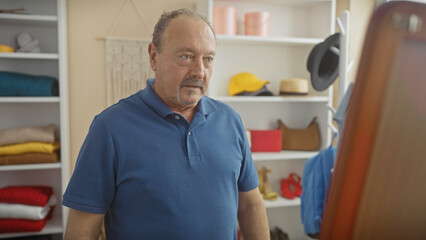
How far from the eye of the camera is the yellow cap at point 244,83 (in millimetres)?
2553

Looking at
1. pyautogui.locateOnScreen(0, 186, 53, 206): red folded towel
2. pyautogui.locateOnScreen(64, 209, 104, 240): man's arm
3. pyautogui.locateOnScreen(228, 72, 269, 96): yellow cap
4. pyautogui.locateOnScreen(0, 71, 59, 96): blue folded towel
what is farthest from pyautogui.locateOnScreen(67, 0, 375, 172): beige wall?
pyautogui.locateOnScreen(64, 209, 104, 240): man's arm

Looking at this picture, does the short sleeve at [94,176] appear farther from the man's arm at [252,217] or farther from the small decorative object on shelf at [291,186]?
the small decorative object on shelf at [291,186]

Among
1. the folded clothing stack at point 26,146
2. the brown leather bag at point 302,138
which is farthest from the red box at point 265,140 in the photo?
the folded clothing stack at point 26,146

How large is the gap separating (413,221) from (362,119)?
0.10m

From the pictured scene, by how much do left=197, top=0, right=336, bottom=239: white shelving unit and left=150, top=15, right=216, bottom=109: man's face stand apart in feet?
4.79

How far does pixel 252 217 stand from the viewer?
4.17 feet

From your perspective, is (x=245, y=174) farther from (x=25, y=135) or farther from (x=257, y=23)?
(x=25, y=135)

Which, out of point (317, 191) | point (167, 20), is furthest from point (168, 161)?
point (317, 191)

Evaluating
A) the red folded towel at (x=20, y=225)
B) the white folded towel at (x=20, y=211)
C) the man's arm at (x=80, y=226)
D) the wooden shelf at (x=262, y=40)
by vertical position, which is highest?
the wooden shelf at (x=262, y=40)

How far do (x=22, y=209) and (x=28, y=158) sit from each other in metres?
0.33

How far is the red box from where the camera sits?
2.63m

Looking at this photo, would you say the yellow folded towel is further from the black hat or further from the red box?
the black hat

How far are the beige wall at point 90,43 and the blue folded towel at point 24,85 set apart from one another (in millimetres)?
260

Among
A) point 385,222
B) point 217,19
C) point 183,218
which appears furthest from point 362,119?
point 217,19
